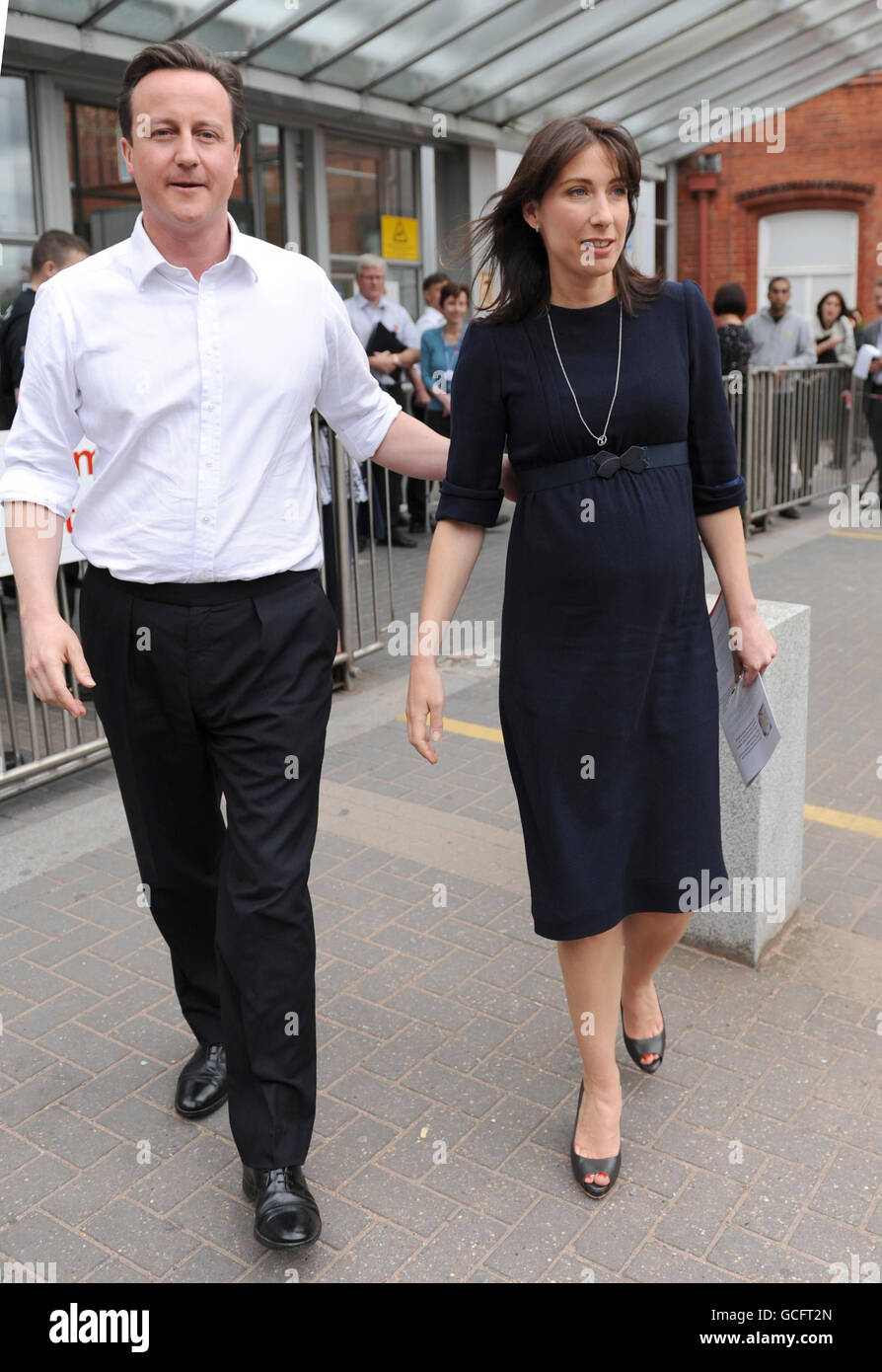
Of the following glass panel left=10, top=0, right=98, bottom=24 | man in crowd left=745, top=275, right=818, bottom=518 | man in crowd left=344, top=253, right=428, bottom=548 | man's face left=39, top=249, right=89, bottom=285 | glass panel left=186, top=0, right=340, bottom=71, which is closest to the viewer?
man's face left=39, top=249, right=89, bottom=285

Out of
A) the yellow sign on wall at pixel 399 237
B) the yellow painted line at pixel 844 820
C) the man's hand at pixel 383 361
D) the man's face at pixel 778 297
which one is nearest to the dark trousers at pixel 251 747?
the yellow painted line at pixel 844 820

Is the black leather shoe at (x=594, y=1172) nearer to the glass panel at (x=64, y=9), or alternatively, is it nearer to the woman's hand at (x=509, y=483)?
the woman's hand at (x=509, y=483)

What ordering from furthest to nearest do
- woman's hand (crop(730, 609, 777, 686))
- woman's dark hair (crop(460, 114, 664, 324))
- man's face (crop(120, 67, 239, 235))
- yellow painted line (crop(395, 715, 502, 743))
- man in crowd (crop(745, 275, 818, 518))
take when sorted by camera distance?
man in crowd (crop(745, 275, 818, 518)) < yellow painted line (crop(395, 715, 502, 743)) < woman's hand (crop(730, 609, 777, 686)) < woman's dark hair (crop(460, 114, 664, 324)) < man's face (crop(120, 67, 239, 235))

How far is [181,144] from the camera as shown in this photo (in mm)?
2246

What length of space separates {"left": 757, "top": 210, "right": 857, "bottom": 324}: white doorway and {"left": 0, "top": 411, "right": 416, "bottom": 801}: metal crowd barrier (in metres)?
15.6

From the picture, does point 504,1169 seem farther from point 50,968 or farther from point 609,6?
point 609,6

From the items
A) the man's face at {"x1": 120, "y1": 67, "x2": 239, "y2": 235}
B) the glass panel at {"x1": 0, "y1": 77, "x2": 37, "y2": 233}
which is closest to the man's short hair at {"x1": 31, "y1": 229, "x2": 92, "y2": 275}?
the glass panel at {"x1": 0, "y1": 77, "x2": 37, "y2": 233}

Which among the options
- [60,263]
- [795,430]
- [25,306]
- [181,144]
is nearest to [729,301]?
[795,430]

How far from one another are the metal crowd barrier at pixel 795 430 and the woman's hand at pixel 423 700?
7.22m

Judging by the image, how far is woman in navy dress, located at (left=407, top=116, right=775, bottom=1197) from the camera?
8.02 feet

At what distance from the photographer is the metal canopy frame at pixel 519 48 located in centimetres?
910

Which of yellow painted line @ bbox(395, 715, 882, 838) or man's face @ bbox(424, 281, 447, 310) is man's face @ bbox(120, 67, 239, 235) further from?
man's face @ bbox(424, 281, 447, 310)

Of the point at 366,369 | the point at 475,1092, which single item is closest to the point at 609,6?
the point at 366,369
